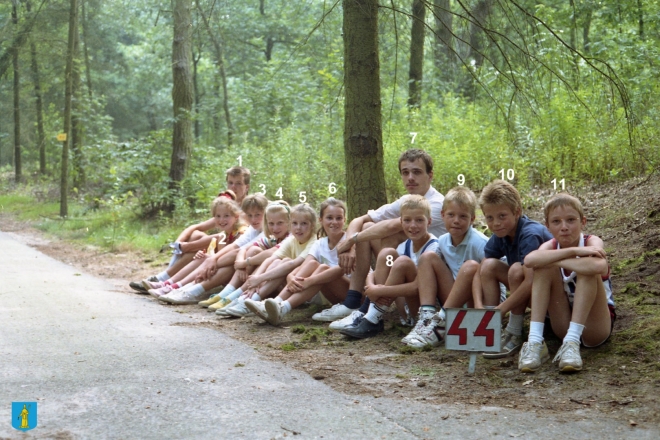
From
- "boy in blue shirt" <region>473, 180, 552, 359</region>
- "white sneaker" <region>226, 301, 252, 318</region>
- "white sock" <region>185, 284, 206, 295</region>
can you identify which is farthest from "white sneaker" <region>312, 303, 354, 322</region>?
"white sock" <region>185, 284, 206, 295</region>

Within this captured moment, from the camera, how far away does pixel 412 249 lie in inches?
258

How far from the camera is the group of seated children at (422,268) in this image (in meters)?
5.10

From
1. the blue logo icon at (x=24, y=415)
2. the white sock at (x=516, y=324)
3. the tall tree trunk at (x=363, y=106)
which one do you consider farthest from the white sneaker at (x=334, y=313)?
the blue logo icon at (x=24, y=415)

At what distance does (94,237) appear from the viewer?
51.6ft

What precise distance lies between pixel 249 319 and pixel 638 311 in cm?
358

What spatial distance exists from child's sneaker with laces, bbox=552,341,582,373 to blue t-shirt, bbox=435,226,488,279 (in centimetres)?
128

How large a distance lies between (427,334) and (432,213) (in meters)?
1.26

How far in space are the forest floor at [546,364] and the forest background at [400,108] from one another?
0.93 m

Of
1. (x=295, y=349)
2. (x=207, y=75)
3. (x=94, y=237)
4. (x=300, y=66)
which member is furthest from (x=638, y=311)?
(x=207, y=75)

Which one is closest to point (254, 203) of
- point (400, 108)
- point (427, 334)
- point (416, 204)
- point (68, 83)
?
point (416, 204)

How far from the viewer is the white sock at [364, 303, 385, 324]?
6.50 metres

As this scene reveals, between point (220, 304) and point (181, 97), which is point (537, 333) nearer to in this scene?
point (220, 304)

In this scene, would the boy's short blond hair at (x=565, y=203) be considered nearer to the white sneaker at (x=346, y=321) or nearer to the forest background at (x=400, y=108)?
the forest background at (x=400, y=108)

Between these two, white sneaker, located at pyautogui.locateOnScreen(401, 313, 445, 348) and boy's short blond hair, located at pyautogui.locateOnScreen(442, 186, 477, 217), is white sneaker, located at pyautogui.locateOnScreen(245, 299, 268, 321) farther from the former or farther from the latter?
boy's short blond hair, located at pyautogui.locateOnScreen(442, 186, 477, 217)
